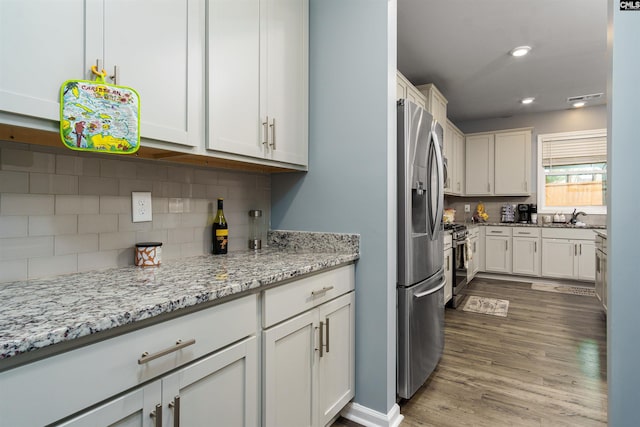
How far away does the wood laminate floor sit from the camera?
6.12 feet

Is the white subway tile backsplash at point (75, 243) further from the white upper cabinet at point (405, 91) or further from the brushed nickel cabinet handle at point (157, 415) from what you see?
the white upper cabinet at point (405, 91)

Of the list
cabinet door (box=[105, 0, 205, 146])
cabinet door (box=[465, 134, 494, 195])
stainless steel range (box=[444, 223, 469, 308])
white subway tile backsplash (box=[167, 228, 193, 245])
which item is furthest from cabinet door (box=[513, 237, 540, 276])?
cabinet door (box=[105, 0, 205, 146])

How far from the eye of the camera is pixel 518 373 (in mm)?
2330

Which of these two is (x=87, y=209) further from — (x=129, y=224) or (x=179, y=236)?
(x=179, y=236)

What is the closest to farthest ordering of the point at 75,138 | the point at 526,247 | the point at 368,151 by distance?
the point at 75,138 < the point at 368,151 < the point at 526,247

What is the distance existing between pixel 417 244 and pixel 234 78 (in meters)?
1.31

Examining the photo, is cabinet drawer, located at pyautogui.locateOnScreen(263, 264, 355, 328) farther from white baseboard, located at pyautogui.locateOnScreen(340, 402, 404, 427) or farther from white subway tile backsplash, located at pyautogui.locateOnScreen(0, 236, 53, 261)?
white subway tile backsplash, located at pyautogui.locateOnScreen(0, 236, 53, 261)

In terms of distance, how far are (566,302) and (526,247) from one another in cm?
121

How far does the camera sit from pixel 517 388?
2141 mm

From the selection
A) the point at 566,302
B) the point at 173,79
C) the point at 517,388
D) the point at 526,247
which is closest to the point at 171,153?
the point at 173,79

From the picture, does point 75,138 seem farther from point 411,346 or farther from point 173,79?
point 411,346

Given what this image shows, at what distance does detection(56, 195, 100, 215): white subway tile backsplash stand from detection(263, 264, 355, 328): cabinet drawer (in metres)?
0.76

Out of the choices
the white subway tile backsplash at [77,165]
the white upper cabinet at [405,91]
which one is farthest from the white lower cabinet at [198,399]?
the white upper cabinet at [405,91]

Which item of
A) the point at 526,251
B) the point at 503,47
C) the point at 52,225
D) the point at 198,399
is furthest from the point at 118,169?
the point at 526,251
